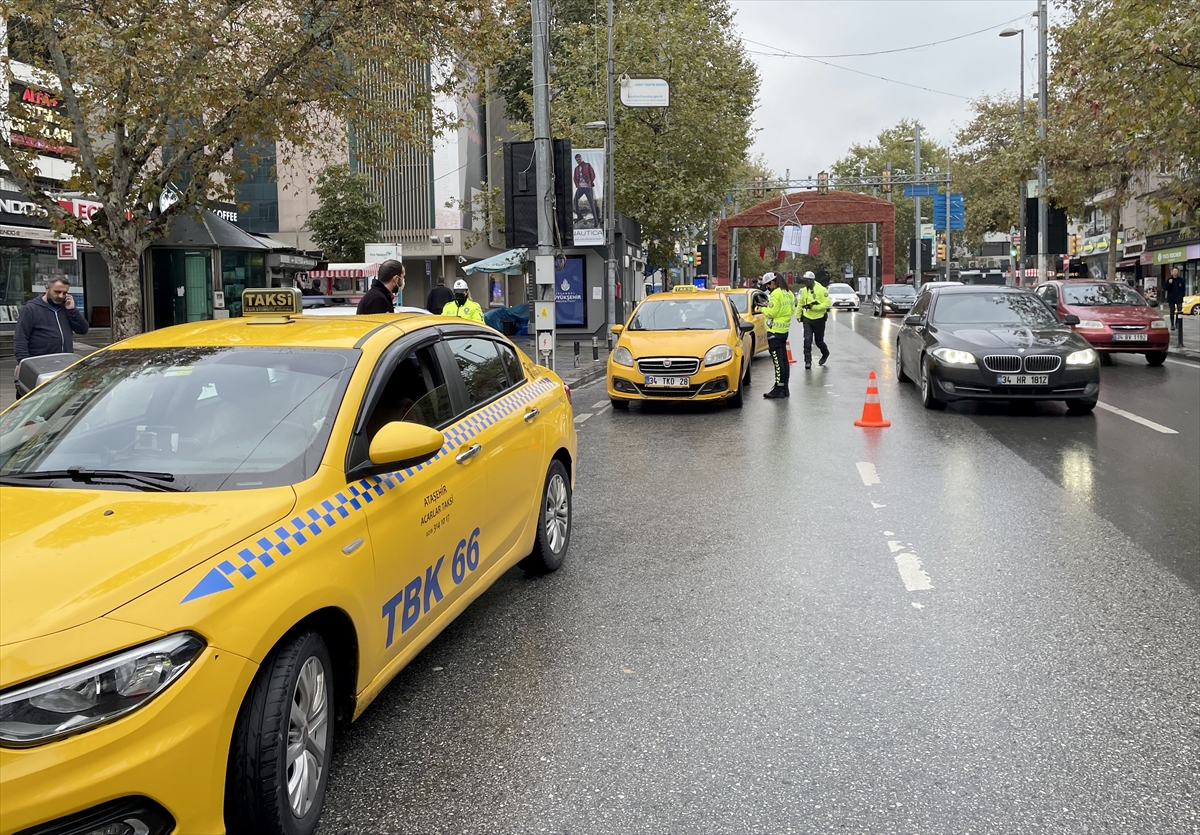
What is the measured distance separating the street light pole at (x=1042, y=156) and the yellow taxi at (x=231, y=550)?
101 feet

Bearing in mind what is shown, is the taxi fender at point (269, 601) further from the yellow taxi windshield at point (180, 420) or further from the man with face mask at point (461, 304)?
the man with face mask at point (461, 304)

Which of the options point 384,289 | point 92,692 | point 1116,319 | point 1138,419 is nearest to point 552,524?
point 92,692

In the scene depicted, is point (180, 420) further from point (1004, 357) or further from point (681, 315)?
point (681, 315)

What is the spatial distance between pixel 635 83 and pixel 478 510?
63.0ft

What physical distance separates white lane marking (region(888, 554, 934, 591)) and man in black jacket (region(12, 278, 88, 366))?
898 centimetres

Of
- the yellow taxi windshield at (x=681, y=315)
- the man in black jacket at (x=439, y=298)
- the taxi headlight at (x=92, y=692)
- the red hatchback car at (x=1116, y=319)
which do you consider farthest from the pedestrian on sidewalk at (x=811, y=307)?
the taxi headlight at (x=92, y=692)

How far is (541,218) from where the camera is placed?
17.0 m

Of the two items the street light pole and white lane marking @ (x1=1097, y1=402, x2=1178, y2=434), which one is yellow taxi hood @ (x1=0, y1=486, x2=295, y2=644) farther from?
the street light pole

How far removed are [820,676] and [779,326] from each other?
1083cm

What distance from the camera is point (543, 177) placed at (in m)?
16.8

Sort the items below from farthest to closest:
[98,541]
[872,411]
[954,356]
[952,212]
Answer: [952,212] → [954,356] → [872,411] → [98,541]

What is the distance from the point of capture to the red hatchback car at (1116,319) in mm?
19312

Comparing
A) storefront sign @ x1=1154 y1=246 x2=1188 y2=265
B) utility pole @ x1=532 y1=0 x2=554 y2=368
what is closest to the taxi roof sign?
utility pole @ x1=532 y1=0 x2=554 y2=368

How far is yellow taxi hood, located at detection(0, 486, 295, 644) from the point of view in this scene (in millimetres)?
2547
